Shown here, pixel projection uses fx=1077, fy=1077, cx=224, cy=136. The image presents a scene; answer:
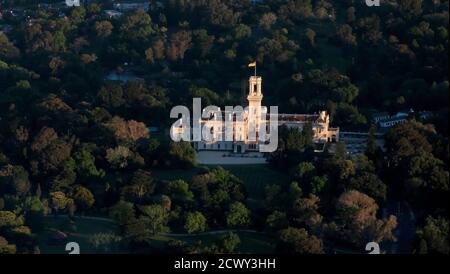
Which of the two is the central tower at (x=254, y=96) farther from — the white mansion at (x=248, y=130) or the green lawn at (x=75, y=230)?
the green lawn at (x=75, y=230)

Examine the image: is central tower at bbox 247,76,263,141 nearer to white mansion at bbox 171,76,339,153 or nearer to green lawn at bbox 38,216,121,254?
white mansion at bbox 171,76,339,153

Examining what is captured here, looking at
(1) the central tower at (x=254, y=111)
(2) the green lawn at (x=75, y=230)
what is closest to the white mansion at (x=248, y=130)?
(1) the central tower at (x=254, y=111)

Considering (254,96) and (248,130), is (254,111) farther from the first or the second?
(248,130)

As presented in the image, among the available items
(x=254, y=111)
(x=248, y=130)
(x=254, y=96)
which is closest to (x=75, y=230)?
(x=248, y=130)

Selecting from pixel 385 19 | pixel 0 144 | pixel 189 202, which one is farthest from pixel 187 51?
pixel 189 202

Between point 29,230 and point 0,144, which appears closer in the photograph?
point 29,230

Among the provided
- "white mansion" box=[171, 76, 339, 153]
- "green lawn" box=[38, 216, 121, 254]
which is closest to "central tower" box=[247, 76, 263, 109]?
"white mansion" box=[171, 76, 339, 153]
